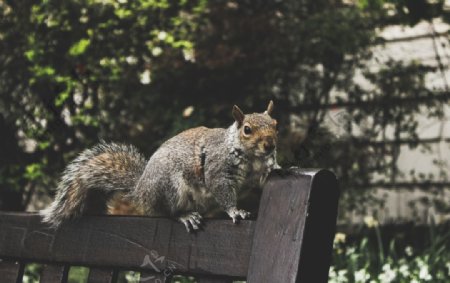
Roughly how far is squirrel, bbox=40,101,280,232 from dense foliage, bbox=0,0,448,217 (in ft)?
9.78

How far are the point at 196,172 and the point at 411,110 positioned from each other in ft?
13.3

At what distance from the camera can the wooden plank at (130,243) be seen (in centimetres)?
144

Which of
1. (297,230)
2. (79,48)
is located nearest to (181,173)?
(297,230)

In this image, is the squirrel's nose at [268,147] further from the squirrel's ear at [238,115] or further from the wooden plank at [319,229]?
the wooden plank at [319,229]

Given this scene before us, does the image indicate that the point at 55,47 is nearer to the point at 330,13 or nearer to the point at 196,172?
the point at 330,13

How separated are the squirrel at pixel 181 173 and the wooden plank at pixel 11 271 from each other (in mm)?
173

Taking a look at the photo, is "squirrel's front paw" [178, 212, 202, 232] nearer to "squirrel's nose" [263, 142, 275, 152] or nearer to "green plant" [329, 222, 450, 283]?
"squirrel's nose" [263, 142, 275, 152]

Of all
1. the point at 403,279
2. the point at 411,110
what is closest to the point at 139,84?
A: the point at 411,110

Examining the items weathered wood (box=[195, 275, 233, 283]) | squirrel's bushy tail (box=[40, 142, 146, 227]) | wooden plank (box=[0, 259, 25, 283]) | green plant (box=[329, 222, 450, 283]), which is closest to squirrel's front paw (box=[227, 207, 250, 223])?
weathered wood (box=[195, 275, 233, 283])

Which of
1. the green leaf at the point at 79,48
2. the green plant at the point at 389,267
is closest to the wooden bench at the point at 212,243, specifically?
the green plant at the point at 389,267

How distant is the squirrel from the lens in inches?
66.4

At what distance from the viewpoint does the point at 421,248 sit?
5457 mm

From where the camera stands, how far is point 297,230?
51.3 inches

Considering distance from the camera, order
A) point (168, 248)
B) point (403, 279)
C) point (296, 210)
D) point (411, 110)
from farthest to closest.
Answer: point (411, 110) → point (403, 279) → point (168, 248) → point (296, 210)
